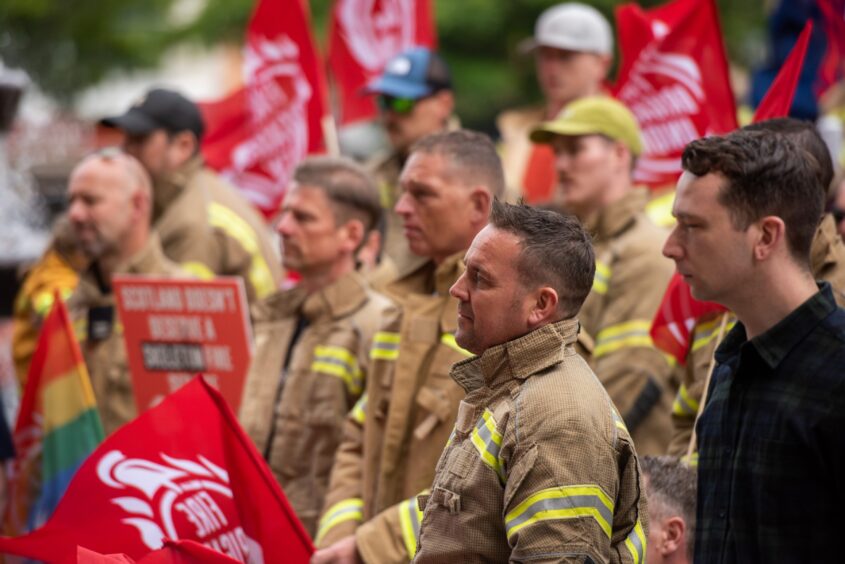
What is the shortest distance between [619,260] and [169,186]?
321 cm

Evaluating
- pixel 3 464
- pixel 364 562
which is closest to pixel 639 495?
pixel 364 562

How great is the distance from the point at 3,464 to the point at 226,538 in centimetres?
195

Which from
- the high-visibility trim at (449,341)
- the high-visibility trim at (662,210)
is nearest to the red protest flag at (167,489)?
the high-visibility trim at (449,341)

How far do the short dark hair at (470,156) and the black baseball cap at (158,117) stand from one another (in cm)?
343

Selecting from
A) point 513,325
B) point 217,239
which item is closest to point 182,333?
point 217,239

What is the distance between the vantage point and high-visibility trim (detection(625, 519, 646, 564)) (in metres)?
3.86

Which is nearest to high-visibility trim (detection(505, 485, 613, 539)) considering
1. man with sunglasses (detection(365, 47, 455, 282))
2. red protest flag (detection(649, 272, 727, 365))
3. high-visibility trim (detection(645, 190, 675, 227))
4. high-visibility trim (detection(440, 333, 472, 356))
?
high-visibility trim (detection(440, 333, 472, 356))

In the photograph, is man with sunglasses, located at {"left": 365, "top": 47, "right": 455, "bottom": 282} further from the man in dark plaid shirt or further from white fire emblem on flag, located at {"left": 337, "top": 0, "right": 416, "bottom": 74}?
the man in dark plaid shirt

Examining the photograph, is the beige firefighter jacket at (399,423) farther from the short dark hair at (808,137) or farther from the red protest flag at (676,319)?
the short dark hair at (808,137)

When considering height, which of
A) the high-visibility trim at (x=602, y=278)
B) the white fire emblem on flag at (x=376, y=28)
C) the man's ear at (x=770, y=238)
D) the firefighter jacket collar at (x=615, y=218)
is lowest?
the high-visibility trim at (x=602, y=278)

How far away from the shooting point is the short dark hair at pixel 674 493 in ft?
15.8

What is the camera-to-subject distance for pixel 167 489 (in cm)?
536

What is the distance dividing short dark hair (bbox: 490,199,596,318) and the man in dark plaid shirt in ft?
0.85

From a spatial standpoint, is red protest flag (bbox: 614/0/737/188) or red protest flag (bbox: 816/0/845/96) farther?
red protest flag (bbox: 614/0/737/188)
